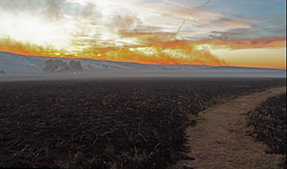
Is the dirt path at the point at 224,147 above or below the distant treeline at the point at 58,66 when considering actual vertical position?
below

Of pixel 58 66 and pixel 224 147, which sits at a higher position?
pixel 58 66

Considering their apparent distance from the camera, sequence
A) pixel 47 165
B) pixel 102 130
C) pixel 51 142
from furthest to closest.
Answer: pixel 102 130 → pixel 51 142 → pixel 47 165

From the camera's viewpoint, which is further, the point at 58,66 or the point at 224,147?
the point at 58,66

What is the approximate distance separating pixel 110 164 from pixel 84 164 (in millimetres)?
1130

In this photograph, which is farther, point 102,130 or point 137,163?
point 102,130

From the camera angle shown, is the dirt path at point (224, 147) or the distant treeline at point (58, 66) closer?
the dirt path at point (224, 147)

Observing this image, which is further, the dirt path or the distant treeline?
the distant treeline

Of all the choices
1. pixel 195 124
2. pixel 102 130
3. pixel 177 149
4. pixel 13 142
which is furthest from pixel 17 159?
pixel 195 124

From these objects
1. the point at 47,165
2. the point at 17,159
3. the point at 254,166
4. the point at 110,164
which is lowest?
the point at 254,166

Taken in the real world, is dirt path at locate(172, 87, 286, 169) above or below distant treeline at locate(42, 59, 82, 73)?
below

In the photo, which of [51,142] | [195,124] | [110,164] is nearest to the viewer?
[110,164]

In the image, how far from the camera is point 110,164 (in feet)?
→ 24.6

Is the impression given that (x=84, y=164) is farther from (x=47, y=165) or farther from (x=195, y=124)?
(x=195, y=124)

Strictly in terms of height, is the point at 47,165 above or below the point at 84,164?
above
